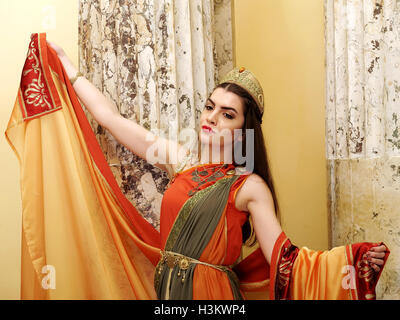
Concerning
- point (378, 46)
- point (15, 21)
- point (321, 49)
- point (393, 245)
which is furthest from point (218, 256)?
point (15, 21)

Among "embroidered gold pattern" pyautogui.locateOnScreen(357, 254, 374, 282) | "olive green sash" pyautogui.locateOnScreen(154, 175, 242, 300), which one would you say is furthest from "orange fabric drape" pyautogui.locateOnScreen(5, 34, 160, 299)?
"embroidered gold pattern" pyautogui.locateOnScreen(357, 254, 374, 282)

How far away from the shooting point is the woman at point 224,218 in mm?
1534

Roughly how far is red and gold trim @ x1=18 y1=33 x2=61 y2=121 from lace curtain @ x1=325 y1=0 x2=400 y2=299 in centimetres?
133

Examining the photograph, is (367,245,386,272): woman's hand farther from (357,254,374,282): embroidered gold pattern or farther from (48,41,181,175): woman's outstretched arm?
(48,41,181,175): woman's outstretched arm

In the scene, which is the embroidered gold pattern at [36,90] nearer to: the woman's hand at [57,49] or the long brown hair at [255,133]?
the woman's hand at [57,49]

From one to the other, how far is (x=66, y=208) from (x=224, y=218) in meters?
0.60

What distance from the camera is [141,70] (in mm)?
1812

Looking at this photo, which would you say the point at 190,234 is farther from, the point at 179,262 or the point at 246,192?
the point at 246,192

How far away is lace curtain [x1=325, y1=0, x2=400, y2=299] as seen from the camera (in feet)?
5.83

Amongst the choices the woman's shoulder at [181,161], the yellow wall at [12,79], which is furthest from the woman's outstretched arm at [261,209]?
the yellow wall at [12,79]

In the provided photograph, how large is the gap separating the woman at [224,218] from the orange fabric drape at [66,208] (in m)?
0.10

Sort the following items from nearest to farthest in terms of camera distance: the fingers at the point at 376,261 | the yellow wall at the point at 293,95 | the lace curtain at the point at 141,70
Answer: the fingers at the point at 376,261 < the lace curtain at the point at 141,70 < the yellow wall at the point at 293,95

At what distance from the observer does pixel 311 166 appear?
2.50m

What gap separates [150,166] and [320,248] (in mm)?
1246
